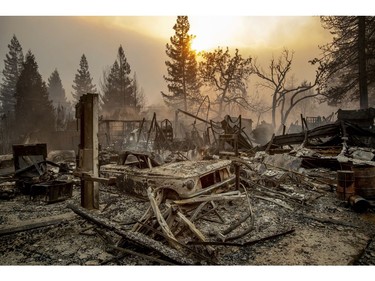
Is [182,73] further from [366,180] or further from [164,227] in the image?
[164,227]

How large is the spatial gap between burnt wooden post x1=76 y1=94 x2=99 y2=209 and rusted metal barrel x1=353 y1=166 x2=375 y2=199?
585cm

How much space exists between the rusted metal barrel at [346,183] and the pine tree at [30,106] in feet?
55.3

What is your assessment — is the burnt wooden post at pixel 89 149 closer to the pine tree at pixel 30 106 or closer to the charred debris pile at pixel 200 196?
the charred debris pile at pixel 200 196

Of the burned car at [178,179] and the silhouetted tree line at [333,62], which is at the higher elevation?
the silhouetted tree line at [333,62]

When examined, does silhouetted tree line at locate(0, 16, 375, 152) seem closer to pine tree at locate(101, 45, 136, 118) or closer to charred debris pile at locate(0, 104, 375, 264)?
pine tree at locate(101, 45, 136, 118)

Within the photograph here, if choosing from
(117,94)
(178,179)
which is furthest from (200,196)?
(117,94)

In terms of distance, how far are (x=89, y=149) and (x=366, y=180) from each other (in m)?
6.16

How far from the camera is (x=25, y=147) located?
734 cm

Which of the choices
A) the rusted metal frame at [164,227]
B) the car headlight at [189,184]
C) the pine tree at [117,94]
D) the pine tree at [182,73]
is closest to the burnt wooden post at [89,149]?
the rusted metal frame at [164,227]

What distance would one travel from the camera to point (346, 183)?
18.6 feet

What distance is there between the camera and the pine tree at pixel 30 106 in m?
15.8

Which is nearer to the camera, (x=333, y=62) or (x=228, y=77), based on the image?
(x=333, y=62)

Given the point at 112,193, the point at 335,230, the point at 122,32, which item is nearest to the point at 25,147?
the point at 112,193

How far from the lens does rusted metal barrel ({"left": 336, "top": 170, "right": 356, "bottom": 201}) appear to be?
5.58 m
